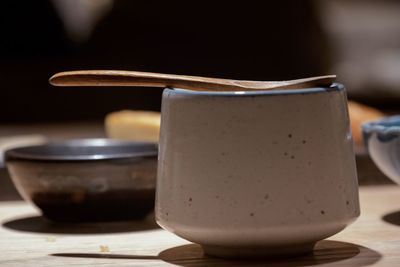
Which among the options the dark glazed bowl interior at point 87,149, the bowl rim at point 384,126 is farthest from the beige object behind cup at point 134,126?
the bowl rim at point 384,126

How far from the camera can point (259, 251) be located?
774 millimetres

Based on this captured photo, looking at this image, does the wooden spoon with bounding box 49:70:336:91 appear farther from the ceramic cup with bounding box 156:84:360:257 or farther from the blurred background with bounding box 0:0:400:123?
the blurred background with bounding box 0:0:400:123

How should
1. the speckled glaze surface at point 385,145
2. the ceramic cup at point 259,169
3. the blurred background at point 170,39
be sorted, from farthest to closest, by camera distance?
the blurred background at point 170,39, the speckled glaze surface at point 385,145, the ceramic cup at point 259,169

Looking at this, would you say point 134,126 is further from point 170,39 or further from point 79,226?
point 170,39

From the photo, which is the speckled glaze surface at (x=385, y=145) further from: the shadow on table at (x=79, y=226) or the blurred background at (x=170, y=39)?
the blurred background at (x=170, y=39)

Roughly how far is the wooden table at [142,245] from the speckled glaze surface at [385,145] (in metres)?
0.06

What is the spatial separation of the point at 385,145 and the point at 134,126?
0.42 meters

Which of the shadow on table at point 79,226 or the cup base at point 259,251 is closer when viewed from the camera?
the cup base at point 259,251

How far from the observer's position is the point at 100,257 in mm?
821

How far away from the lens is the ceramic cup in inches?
29.1

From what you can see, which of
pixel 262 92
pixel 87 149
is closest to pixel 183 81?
pixel 262 92

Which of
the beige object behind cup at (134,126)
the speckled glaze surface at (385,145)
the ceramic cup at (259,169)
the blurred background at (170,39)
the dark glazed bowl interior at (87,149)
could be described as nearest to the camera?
the ceramic cup at (259,169)

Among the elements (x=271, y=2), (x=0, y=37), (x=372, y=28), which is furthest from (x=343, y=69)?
(x=0, y=37)

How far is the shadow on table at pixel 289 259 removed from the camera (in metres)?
0.78
